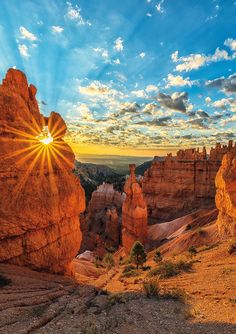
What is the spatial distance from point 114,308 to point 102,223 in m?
57.6

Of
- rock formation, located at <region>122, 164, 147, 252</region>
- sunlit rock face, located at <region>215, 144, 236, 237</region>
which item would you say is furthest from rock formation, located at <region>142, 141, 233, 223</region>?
sunlit rock face, located at <region>215, 144, 236, 237</region>

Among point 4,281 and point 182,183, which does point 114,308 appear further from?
point 182,183

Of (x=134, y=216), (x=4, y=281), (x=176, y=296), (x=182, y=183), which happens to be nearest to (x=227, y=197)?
(x=176, y=296)

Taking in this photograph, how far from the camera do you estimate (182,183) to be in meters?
65.9

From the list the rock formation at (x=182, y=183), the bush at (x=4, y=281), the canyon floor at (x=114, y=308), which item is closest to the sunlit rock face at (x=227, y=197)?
the canyon floor at (x=114, y=308)

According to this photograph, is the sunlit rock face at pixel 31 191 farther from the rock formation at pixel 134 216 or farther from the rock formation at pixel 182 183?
the rock formation at pixel 182 183

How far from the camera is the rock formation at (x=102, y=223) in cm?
5987

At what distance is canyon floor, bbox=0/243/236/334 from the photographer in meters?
8.50

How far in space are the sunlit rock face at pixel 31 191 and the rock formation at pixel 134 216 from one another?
2904 cm

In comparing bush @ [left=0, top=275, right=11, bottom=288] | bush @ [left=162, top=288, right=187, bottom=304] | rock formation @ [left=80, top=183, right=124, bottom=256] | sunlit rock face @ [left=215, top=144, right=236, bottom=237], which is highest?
sunlit rock face @ [left=215, top=144, right=236, bottom=237]

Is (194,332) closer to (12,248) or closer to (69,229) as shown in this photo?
(12,248)

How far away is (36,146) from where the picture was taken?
695 inches

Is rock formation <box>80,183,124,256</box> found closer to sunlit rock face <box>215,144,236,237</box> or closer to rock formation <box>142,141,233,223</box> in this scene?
rock formation <box>142,141,233,223</box>

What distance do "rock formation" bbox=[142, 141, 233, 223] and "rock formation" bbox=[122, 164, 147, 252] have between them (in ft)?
56.0
